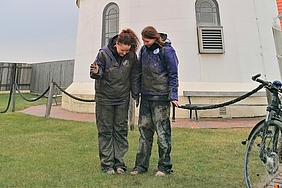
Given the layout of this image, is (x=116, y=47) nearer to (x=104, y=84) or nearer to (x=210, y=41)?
(x=104, y=84)

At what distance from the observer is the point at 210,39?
26.9ft

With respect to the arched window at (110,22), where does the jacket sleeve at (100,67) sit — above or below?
below

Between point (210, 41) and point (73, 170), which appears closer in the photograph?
point (73, 170)

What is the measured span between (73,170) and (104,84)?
1.26m

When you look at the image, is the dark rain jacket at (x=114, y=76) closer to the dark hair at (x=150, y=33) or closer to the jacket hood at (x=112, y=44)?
the jacket hood at (x=112, y=44)

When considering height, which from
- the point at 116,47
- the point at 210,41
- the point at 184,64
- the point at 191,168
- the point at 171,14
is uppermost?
the point at 171,14

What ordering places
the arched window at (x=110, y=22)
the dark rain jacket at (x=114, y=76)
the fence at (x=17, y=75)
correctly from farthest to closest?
the fence at (x=17, y=75) < the arched window at (x=110, y=22) < the dark rain jacket at (x=114, y=76)

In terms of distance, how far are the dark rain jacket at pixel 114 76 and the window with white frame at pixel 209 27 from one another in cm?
521

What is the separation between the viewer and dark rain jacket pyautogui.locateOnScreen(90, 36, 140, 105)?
10.9ft

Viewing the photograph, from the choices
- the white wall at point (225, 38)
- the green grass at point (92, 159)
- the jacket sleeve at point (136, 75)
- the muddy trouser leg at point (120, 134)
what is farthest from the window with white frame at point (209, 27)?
the muddy trouser leg at point (120, 134)

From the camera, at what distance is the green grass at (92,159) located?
304cm

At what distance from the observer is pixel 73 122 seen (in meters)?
7.09

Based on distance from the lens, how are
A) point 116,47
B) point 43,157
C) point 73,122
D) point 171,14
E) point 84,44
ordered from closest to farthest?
point 116,47
point 43,157
point 73,122
point 171,14
point 84,44

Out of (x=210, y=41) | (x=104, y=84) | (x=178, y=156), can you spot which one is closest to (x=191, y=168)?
(x=178, y=156)
